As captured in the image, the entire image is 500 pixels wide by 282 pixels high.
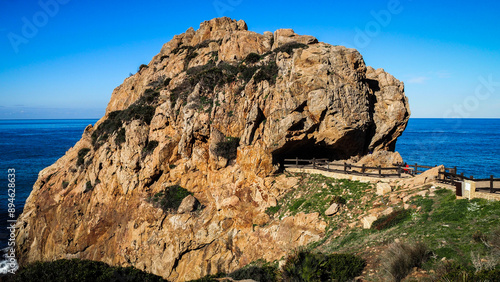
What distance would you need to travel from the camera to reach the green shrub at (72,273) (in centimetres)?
1245

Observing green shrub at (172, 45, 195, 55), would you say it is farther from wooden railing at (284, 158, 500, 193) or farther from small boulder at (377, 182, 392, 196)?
small boulder at (377, 182, 392, 196)

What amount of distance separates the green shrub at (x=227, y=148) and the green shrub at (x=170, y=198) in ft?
15.4

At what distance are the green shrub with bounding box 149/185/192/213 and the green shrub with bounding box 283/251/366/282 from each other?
16098 millimetres

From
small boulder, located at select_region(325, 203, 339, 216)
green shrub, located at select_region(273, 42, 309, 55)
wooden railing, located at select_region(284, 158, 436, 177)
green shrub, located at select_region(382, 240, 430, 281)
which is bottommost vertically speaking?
small boulder, located at select_region(325, 203, 339, 216)

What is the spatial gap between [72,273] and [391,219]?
15809 mm

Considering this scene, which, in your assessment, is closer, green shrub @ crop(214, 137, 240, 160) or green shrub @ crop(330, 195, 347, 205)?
green shrub @ crop(330, 195, 347, 205)

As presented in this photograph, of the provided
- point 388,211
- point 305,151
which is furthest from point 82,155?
point 388,211

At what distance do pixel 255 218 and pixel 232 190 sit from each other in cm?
328

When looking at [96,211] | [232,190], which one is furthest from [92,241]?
[232,190]

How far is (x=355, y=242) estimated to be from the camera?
16547mm

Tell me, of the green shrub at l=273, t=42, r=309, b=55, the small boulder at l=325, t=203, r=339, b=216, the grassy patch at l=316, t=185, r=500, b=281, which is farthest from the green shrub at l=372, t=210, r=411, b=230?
the green shrub at l=273, t=42, r=309, b=55

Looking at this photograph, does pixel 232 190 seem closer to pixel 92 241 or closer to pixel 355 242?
pixel 355 242

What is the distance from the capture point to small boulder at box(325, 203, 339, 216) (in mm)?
20875

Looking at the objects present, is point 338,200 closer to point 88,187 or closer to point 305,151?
point 305,151
